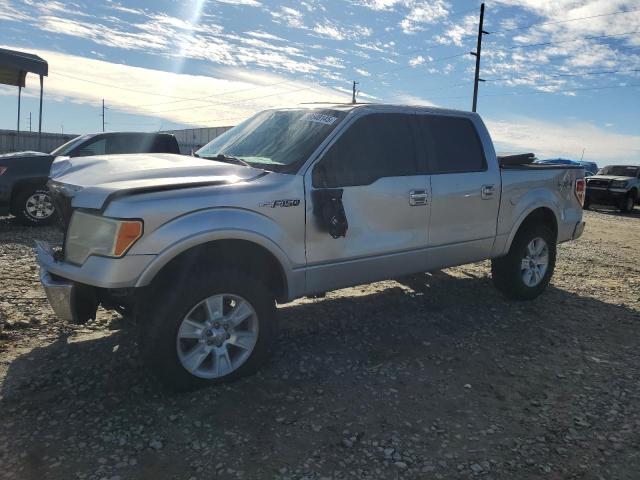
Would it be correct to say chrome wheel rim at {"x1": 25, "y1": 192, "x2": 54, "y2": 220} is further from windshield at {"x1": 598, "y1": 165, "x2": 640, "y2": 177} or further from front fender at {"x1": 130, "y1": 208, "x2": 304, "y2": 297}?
windshield at {"x1": 598, "y1": 165, "x2": 640, "y2": 177}

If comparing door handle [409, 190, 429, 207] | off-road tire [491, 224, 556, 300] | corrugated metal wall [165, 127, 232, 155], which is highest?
corrugated metal wall [165, 127, 232, 155]

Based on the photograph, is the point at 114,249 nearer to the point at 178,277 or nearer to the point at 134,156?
the point at 178,277

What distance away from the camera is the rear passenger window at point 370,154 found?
13.0ft

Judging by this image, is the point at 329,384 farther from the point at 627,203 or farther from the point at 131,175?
Answer: the point at 627,203

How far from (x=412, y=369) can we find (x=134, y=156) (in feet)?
9.04

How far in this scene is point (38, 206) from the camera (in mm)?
8719

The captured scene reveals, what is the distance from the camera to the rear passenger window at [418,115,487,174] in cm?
479

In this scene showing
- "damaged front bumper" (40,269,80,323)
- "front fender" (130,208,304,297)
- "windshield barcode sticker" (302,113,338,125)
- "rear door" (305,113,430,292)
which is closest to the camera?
"front fender" (130,208,304,297)

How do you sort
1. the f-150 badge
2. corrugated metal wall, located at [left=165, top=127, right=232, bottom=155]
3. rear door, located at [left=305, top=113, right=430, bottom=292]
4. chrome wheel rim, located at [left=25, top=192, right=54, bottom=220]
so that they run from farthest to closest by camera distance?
corrugated metal wall, located at [left=165, top=127, right=232, bottom=155] → chrome wheel rim, located at [left=25, top=192, right=54, bottom=220] → rear door, located at [left=305, top=113, right=430, bottom=292] → the f-150 badge

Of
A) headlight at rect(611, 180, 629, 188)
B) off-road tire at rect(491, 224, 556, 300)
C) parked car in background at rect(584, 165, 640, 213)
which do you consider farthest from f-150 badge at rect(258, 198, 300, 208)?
headlight at rect(611, 180, 629, 188)

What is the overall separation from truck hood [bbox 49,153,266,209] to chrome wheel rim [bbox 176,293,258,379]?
2.61 feet

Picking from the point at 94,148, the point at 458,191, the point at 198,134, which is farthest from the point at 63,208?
the point at 198,134

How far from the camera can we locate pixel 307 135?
412 centimetres

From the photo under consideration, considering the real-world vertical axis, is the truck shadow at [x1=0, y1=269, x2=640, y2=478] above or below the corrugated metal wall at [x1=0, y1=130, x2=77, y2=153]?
below
